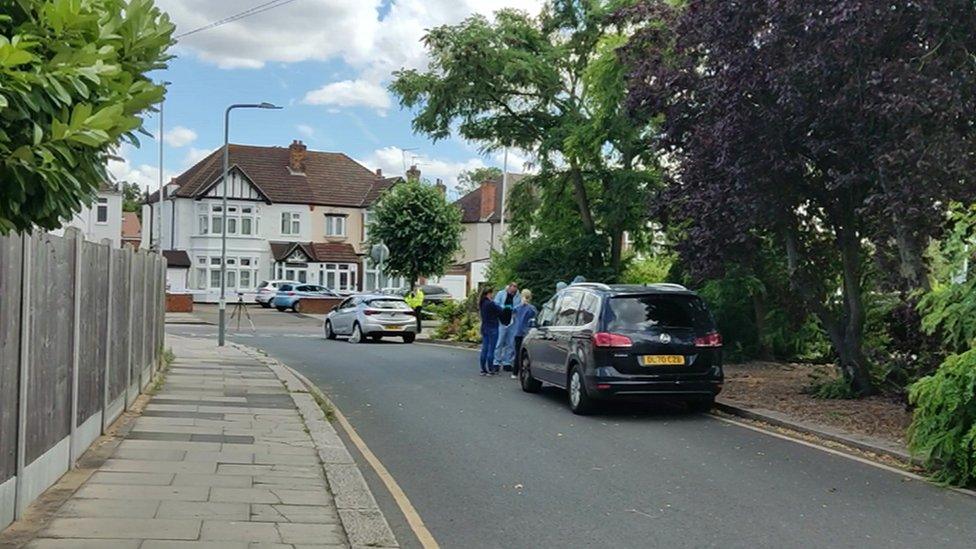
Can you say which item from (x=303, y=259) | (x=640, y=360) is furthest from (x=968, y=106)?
(x=303, y=259)

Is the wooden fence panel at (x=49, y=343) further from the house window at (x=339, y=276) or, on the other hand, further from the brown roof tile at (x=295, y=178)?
the house window at (x=339, y=276)

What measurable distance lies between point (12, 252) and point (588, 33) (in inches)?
812

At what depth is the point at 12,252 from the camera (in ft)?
19.9

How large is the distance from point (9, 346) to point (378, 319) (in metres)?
22.7

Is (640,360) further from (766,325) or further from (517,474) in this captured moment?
(766,325)

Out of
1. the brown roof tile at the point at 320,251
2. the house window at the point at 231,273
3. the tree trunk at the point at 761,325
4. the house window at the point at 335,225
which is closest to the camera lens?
the tree trunk at the point at 761,325

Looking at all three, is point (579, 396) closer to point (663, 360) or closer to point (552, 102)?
point (663, 360)

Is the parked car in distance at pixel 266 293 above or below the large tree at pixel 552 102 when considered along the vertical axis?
below


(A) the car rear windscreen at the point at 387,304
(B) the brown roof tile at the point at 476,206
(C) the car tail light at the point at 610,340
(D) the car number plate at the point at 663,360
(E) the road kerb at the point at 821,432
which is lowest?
(E) the road kerb at the point at 821,432

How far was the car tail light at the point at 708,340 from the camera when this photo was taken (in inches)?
492

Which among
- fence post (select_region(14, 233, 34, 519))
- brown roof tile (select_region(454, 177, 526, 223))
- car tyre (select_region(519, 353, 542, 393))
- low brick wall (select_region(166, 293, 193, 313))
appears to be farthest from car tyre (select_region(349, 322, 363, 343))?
brown roof tile (select_region(454, 177, 526, 223))

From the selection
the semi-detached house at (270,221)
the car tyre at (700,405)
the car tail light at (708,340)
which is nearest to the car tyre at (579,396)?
the car tyre at (700,405)

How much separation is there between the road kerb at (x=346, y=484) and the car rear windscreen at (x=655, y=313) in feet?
12.4

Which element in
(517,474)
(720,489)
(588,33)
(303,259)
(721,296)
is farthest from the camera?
(303,259)
